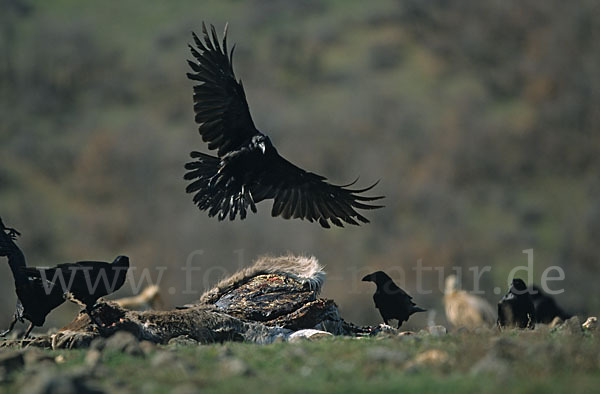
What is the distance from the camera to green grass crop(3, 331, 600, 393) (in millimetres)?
6863

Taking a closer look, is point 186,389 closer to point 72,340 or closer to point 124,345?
point 124,345

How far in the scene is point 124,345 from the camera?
8430 millimetres

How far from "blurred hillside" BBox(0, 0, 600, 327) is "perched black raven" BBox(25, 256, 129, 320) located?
26.5 m

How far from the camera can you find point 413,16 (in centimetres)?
7319

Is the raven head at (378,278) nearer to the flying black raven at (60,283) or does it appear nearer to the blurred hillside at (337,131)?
the flying black raven at (60,283)

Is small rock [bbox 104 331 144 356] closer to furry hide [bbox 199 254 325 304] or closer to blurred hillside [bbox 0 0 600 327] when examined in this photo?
furry hide [bbox 199 254 325 304]

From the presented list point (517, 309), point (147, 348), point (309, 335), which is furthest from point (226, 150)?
point (147, 348)

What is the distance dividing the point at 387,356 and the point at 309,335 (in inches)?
117

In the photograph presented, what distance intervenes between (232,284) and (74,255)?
38.7 m

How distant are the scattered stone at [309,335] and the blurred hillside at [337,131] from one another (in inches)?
1002

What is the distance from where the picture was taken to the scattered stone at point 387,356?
7.79 m

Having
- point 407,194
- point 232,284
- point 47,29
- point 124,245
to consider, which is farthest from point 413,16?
point 232,284

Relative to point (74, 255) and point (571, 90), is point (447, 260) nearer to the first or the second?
point (74, 255)

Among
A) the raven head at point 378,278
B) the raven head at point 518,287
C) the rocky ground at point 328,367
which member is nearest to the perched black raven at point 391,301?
the raven head at point 378,278
